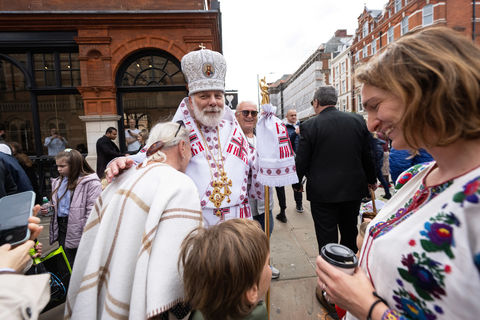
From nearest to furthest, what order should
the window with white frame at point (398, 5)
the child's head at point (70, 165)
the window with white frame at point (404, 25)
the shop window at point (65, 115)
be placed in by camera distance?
the child's head at point (70, 165)
the shop window at point (65, 115)
the window with white frame at point (404, 25)
the window with white frame at point (398, 5)

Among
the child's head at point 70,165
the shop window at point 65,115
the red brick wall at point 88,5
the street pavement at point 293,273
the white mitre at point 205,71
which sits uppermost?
the red brick wall at point 88,5

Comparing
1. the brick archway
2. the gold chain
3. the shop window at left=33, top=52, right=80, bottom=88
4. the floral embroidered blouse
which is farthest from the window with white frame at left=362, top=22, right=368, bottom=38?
the floral embroidered blouse

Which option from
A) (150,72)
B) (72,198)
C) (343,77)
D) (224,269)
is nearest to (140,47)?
(150,72)

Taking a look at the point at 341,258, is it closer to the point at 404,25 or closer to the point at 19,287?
the point at 19,287

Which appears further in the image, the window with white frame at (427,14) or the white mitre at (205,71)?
the window with white frame at (427,14)

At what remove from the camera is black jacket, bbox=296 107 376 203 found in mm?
2643

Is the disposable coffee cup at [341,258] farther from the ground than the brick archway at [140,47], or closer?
closer

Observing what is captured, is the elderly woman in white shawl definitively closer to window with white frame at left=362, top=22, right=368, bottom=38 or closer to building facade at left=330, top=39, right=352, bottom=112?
building facade at left=330, top=39, right=352, bottom=112

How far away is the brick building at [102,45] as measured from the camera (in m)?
6.72

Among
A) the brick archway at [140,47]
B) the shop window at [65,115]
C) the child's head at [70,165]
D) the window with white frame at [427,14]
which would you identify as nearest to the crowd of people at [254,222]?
the child's head at [70,165]

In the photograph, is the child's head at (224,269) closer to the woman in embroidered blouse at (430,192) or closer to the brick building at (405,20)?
the woman in embroidered blouse at (430,192)

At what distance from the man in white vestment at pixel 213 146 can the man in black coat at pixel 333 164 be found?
0.91 meters

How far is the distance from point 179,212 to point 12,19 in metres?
8.99

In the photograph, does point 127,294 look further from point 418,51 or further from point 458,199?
point 418,51
